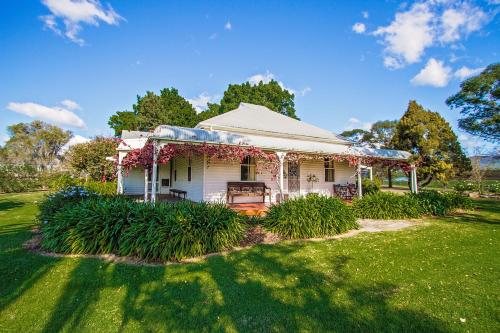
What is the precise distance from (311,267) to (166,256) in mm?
2761

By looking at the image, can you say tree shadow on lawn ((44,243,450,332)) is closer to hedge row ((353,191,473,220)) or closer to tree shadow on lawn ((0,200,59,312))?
tree shadow on lawn ((0,200,59,312))

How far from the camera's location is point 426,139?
17188 millimetres

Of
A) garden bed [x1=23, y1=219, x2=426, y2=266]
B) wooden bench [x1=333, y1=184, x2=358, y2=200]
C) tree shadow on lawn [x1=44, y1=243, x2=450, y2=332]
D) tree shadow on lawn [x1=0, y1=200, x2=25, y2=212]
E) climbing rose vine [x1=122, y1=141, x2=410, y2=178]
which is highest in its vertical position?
climbing rose vine [x1=122, y1=141, x2=410, y2=178]

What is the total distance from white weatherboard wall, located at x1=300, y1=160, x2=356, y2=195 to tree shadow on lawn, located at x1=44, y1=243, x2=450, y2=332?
9167mm

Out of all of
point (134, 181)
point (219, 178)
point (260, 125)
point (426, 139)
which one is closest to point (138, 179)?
point (134, 181)

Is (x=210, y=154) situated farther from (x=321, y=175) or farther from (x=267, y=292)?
(x=321, y=175)

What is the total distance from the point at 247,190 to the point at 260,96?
27034mm

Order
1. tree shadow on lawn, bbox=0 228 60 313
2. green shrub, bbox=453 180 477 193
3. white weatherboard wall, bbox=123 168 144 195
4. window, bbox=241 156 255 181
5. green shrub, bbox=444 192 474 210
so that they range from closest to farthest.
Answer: tree shadow on lawn, bbox=0 228 60 313
green shrub, bbox=444 192 474 210
window, bbox=241 156 255 181
green shrub, bbox=453 180 477 193
white weatherboard wall, bbox=123 168 144 195

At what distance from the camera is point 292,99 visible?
1489 inches

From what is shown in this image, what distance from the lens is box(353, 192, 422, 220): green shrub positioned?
9281 mm

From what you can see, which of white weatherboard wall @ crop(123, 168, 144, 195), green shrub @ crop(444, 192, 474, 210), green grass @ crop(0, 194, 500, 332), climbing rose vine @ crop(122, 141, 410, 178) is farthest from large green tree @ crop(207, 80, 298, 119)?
green grass @ crop(0, 194, 500, 332)

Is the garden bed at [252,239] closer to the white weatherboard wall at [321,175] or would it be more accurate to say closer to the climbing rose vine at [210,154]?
the climbing rose vine at [210,154]

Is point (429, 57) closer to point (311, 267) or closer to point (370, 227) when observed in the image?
point (370, 227)

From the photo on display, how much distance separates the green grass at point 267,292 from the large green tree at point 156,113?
32.9 metres
